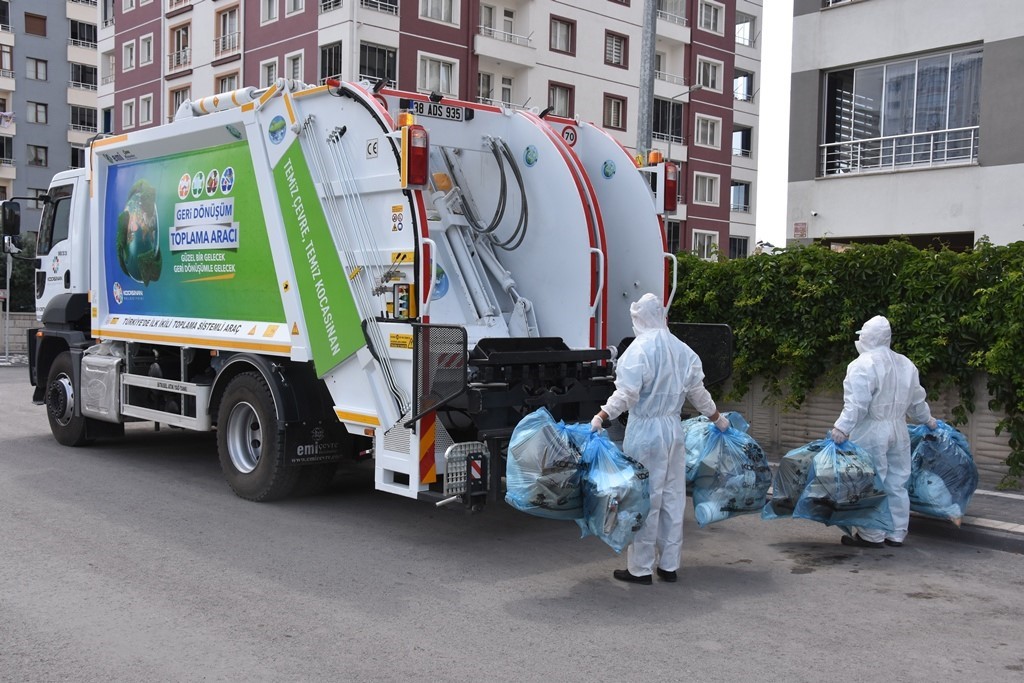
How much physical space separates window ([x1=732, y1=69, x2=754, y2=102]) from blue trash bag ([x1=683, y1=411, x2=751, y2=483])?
4625cm

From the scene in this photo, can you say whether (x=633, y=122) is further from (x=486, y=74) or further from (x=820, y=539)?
(x=820, y=539)

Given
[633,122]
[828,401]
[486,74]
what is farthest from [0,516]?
[633,122]

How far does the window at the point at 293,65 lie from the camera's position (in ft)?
104

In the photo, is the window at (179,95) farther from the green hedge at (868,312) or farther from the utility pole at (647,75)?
the green hedge at (868,312)

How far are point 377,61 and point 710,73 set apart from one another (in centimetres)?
2005

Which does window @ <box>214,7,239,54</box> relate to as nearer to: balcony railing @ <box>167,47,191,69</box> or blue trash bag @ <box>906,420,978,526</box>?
balcony railing @ <box>167,47,191,69</box>

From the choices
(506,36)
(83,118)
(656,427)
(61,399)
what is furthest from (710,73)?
(656,427)

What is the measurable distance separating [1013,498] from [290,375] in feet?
18.8

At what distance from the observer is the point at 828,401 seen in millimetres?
9828

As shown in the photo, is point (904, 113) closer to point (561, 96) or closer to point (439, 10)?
point (439, 10)

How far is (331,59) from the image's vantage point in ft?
101

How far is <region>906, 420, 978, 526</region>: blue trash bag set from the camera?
22.7 feet

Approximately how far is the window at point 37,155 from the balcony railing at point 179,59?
1707cm

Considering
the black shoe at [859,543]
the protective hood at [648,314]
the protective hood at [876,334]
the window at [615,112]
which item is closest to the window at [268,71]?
the window at [615,112]
